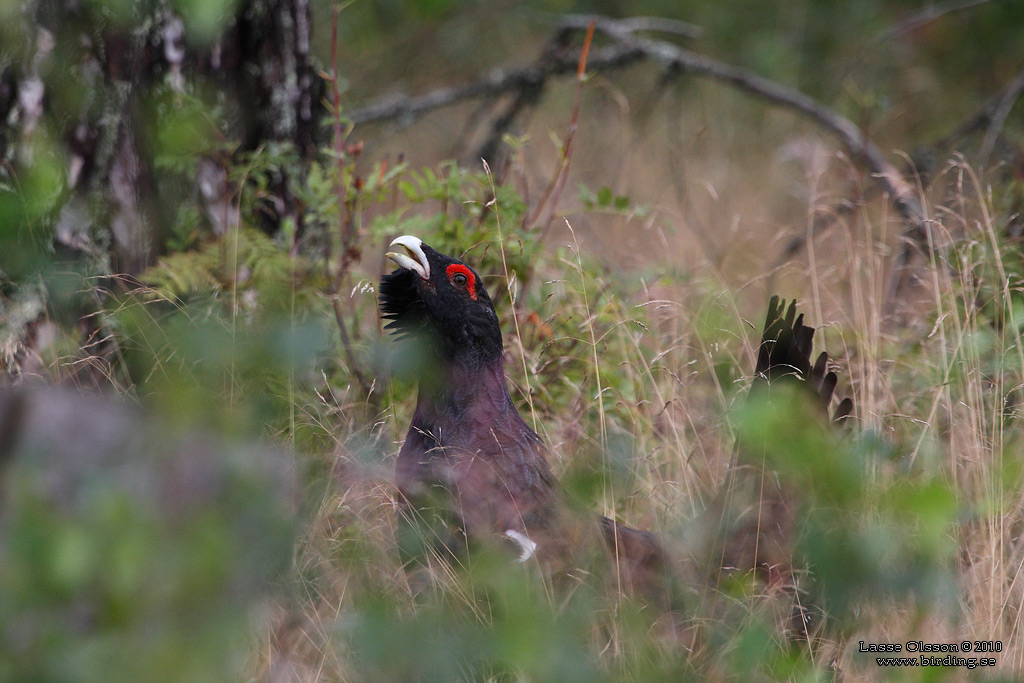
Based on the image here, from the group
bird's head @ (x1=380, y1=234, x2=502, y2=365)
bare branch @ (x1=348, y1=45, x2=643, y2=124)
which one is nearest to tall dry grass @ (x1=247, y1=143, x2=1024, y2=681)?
bird's head @ (x1=380, y1=234, x2=502, y2=365)

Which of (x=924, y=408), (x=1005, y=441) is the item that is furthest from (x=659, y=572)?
(x=924, y=408)

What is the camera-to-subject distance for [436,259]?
303cm

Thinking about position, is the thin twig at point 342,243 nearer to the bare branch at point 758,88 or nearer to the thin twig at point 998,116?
the bare branch at point 758,88

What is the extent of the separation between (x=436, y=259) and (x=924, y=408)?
A: 6.81 ft

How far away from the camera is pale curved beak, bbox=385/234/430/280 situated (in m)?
2.99

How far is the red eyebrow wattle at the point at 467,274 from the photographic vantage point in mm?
2986

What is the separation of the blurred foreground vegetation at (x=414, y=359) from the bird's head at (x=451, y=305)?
17 centimetres

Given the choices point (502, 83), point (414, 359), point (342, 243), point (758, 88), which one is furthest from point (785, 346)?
point (502, 83)

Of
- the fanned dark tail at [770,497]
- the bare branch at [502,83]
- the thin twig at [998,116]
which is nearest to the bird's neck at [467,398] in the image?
the fanned dark tail at [770,497]

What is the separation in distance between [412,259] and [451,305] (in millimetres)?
216

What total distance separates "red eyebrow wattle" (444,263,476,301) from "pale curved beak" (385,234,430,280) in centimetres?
8

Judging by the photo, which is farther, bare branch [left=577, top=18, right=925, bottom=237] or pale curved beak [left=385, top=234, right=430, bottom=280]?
bare branch [left=577, top=18, right=925, bottom=237]

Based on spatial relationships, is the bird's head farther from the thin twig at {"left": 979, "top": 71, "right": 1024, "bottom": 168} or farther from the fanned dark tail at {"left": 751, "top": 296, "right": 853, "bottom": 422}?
the thin twig at {"left": 979, "top": 71, "right": 1024, "bottom": 168}

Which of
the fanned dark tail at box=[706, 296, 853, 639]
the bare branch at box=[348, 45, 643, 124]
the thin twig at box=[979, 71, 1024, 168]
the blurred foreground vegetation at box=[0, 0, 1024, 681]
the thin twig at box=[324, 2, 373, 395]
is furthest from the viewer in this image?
the bare branch at box=[348, 45, 643, 124]
